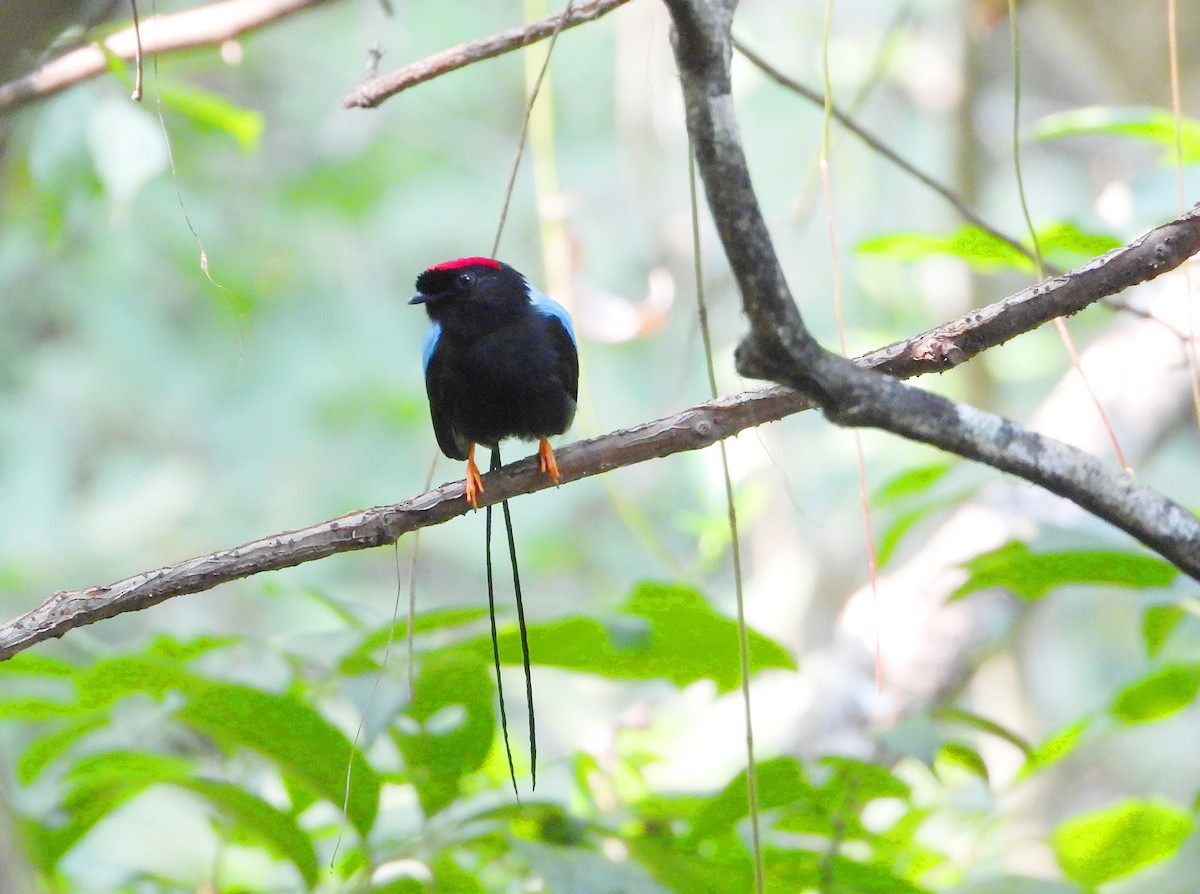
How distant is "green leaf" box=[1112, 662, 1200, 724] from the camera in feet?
6.54

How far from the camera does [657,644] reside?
187 centimetres

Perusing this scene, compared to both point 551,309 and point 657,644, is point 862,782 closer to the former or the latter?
point 657,644

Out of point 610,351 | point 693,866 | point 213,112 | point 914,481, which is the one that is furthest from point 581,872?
point 610,351

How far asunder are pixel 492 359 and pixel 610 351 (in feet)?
15.7

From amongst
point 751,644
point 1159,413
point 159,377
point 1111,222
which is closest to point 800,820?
point 751,644

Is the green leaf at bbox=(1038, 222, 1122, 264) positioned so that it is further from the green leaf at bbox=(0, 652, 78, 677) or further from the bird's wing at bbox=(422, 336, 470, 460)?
the green leaf at bbox=(0, 652, 78, 677)

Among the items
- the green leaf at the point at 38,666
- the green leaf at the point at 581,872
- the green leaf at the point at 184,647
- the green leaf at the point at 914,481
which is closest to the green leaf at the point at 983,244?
the green leaf at the point at 914,481

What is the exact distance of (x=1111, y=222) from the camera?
234cm

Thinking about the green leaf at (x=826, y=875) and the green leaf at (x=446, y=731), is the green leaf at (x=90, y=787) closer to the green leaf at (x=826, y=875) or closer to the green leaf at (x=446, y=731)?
the green leaf at (x=446, y=731)

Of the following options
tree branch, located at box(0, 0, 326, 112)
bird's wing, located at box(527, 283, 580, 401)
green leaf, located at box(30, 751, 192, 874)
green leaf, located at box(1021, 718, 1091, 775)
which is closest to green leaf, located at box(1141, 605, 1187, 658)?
green leaf, located at box(1021, 718, 1091, 775)

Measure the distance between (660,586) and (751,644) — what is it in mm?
165

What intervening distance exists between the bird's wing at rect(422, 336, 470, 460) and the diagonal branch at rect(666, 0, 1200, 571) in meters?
1.67

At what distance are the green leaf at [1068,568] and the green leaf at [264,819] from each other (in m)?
1.12

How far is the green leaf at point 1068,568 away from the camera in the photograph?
1.88m
